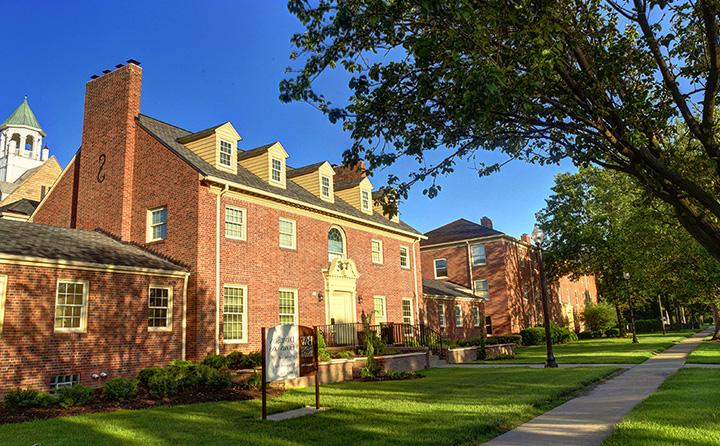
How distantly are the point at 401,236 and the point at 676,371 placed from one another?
15.4m

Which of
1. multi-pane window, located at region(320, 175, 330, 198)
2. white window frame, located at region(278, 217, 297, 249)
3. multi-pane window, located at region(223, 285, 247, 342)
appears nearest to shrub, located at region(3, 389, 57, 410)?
multi-pane window, located at region(223, 285, 247, 342)

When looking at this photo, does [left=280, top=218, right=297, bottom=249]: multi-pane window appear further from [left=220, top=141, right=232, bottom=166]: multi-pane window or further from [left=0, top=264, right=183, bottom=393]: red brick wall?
[left=0, top=264, right=183, bottom=393]: red brick wall

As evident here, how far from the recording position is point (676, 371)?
1600cm

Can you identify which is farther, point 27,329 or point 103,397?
point 27,329

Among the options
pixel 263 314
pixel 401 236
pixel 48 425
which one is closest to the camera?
pixel 48 425

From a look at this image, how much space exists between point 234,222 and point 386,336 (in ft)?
30.6

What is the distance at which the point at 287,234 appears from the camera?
21.5 metres

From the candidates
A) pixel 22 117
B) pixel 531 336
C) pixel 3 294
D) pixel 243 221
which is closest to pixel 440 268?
pixel 531 336

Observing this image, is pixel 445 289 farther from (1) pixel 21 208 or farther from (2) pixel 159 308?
(1) pixel 21 208

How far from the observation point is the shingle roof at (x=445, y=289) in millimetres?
33031

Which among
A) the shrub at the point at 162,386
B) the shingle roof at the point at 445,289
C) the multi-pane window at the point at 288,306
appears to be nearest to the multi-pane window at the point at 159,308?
the shrub at the point at 162,386

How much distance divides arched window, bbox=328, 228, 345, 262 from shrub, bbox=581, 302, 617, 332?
→ 30135 mm

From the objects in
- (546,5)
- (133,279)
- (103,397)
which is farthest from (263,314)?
(546,5)

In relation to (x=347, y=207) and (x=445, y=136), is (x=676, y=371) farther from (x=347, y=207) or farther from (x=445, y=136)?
(x=347, y=207)
